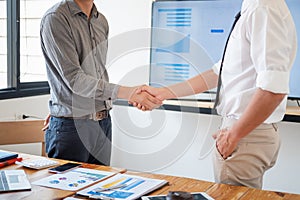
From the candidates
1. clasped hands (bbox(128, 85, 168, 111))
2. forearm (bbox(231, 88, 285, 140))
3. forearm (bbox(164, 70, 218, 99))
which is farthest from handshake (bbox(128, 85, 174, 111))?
forearm (bbox(231, 88, 285, 140))

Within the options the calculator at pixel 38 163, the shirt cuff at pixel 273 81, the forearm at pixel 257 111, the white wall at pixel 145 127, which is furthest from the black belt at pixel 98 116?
the white wall at pixel 145 127

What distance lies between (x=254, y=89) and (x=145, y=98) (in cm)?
90

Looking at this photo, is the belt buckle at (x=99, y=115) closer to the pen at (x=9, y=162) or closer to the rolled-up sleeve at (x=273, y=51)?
the pen at (x=9, y=162)

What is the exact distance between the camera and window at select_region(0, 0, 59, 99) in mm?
3316

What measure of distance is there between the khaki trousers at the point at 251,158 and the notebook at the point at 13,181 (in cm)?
72

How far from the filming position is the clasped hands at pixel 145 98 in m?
2.30

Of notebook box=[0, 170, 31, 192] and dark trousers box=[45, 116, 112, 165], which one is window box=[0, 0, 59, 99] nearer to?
dark trousers box=[45, 116, 112, 165]

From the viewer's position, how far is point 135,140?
3744 millimetres

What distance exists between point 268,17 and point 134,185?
75 cm

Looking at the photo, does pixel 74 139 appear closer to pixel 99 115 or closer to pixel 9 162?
pixel 99 115

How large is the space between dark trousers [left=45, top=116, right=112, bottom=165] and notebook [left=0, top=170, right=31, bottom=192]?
1.53 ft

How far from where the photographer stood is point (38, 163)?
1.72 metres

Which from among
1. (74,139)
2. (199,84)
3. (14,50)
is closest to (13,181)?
(74,139)

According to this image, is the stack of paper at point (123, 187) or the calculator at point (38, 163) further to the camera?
the calculator at point (38, 163)
